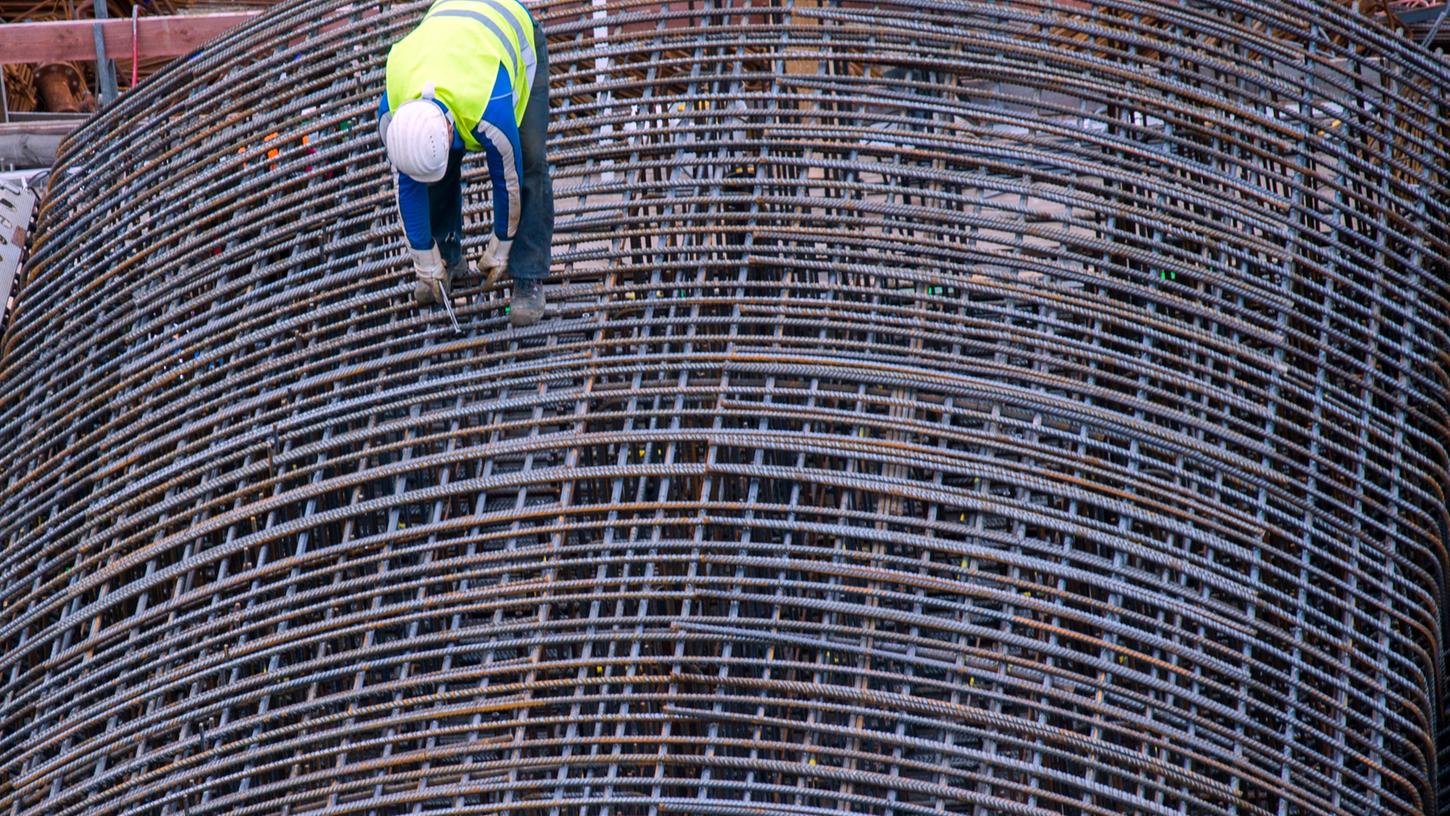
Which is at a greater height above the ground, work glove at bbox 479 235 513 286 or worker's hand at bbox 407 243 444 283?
work glove at bbox 479 235 513 286

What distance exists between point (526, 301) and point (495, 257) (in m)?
0.24

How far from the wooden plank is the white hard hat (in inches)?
122

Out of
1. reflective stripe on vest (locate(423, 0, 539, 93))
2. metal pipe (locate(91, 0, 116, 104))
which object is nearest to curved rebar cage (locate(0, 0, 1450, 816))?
reflective stripe on vest (locate(423, 0, 539, 93))

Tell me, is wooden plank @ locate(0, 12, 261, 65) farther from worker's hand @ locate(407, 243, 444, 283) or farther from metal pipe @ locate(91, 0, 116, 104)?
worker's hand @ locate(407, 243, 444, 283)

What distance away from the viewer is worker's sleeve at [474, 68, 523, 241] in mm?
5887

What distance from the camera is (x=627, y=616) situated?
20.2 feet

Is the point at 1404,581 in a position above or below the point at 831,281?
below

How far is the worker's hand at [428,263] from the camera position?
6.20 meters

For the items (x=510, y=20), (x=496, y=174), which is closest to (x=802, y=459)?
(x=496, y=174)

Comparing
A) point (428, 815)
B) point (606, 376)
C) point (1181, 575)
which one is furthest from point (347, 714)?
point (1181, 575)

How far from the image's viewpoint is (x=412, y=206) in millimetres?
6059

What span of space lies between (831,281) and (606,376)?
42.4 inches

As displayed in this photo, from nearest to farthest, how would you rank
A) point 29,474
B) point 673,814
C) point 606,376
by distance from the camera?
point 673,814 → point 606,376 → point 29,474

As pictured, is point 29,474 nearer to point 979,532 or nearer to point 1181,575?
point 979,532
